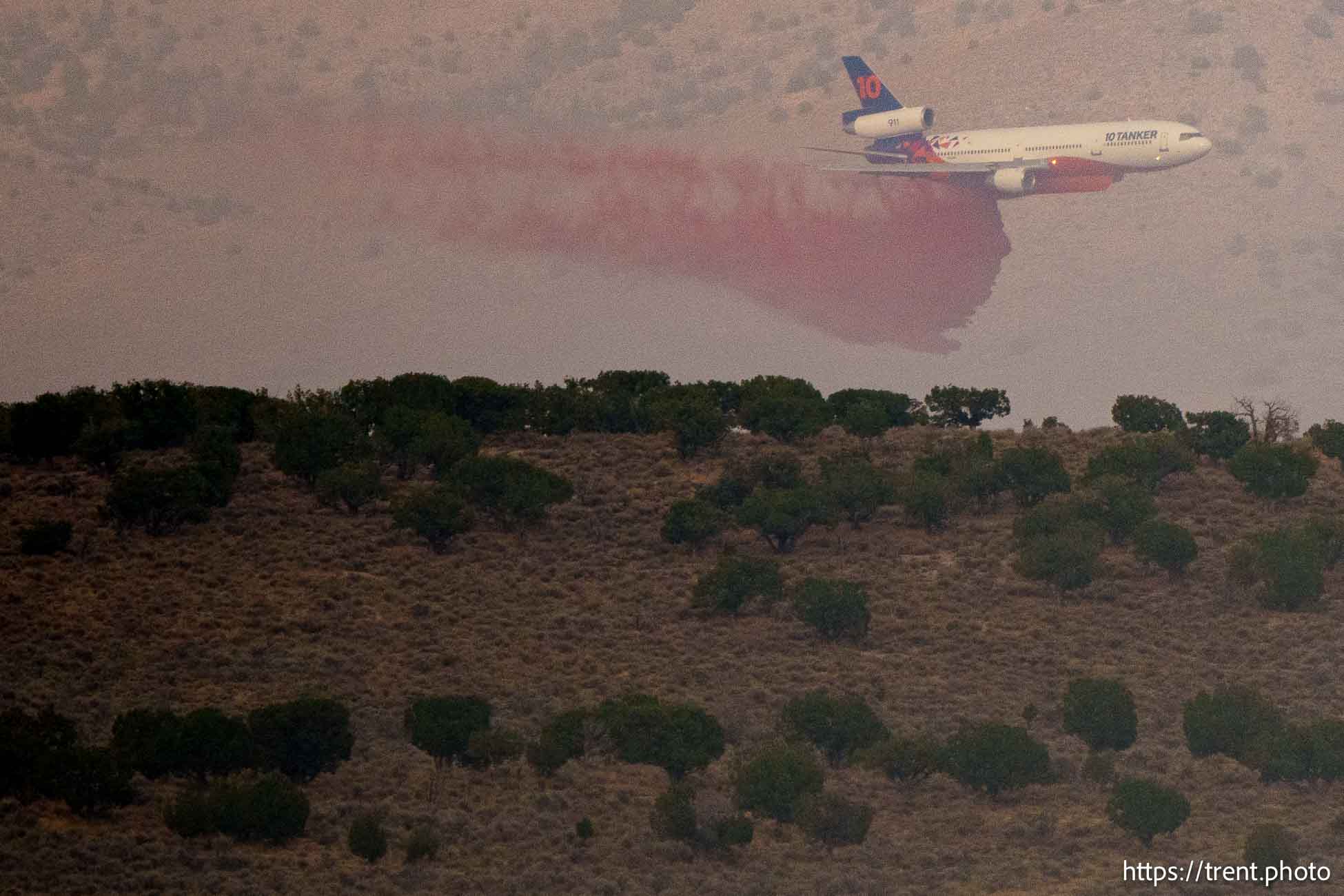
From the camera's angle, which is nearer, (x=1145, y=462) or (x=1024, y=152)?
(x=1145, y=462)

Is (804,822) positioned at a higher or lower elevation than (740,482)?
lower

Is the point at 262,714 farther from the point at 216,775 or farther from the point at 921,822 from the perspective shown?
the point at 921,822

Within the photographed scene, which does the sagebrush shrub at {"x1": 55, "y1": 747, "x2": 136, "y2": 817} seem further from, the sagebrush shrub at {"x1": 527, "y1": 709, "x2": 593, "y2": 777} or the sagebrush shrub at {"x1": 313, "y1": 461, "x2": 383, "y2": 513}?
the sagebrush shrub at {"x1": 313, "y1": 461, "x2": 383, "y2": 513}

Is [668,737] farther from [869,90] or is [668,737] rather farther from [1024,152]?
[869,90]

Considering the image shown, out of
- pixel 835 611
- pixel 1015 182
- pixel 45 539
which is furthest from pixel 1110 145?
pixel 45 539

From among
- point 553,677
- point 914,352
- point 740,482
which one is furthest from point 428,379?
point 914,352

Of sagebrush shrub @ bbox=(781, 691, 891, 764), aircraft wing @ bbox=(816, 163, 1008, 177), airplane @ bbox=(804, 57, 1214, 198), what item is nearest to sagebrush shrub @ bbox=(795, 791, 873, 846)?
sagebrush shrub @ bbox=(781, 691, 891, 764)
